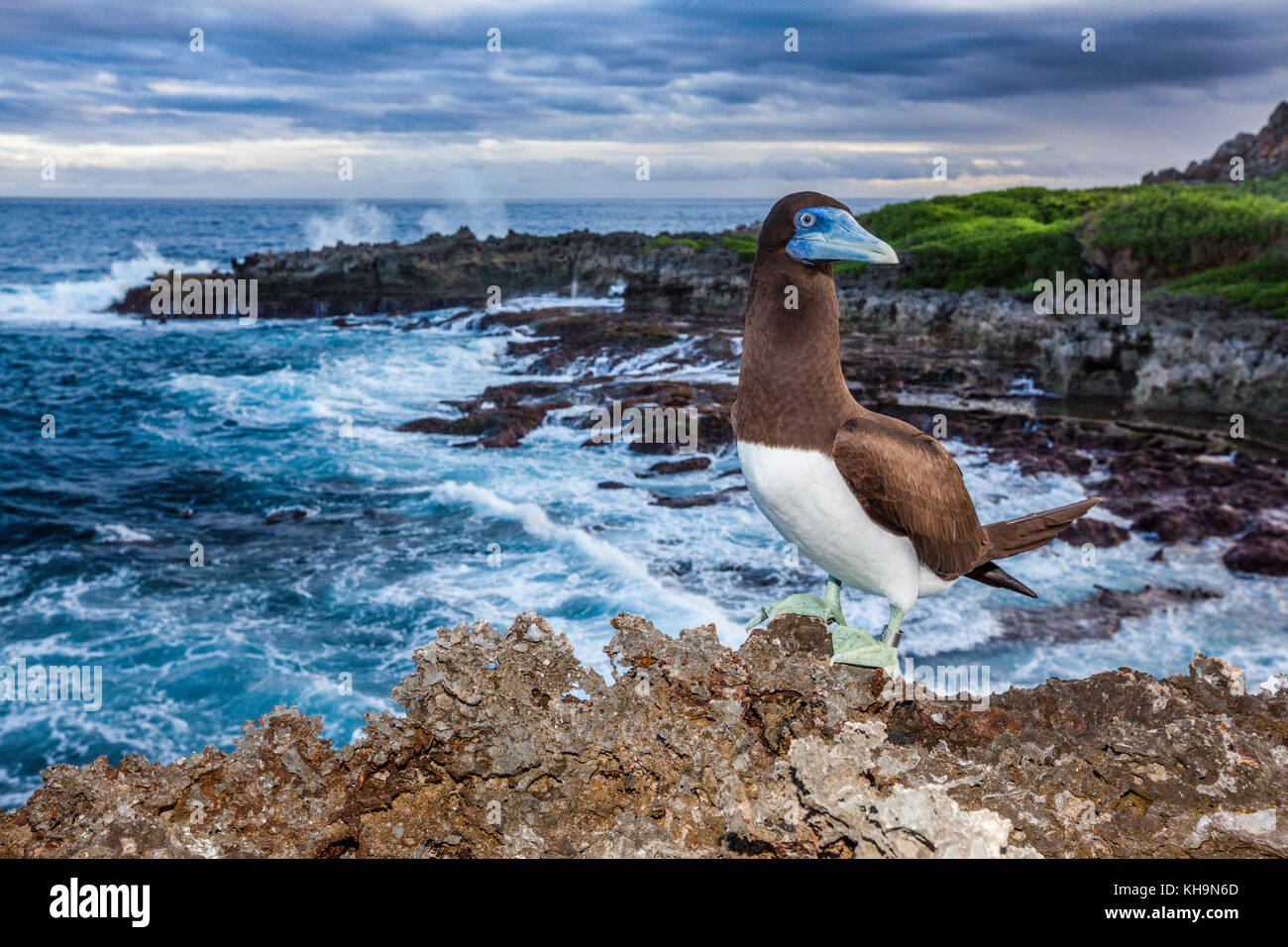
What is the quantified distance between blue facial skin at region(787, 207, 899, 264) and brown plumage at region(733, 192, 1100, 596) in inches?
1.5

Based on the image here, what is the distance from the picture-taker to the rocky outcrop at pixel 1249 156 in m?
43.3

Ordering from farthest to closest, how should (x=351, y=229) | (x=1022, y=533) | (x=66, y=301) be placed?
1. (x=351, y=229)
2. (x=66, y=301)
3. (x=1022, y=533)

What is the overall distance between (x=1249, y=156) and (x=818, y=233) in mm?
55701

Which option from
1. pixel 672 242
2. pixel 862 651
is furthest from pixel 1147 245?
pixel 862 651

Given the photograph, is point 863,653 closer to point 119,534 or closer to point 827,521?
point 827,521

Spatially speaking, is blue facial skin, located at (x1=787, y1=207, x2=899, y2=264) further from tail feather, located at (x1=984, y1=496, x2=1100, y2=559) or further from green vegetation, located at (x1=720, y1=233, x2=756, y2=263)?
green vegetation, located at (x1=720, y1=233, x2=756, y2=263)

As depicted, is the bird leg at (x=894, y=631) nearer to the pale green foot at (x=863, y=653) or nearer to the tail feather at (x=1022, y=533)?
the pale green foot at (x=863, y=653)

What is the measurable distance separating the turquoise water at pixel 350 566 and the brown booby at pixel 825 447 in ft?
17.8

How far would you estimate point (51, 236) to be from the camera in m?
93.1

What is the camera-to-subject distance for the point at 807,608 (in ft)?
11.3

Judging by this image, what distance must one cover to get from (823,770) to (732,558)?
30.4ft

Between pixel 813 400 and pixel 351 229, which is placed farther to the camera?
pixel 351 229

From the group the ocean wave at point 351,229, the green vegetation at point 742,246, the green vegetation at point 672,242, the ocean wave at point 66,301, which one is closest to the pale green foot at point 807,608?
the green vegetation at point 742,246

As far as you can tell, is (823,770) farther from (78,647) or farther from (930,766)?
(78,647)
